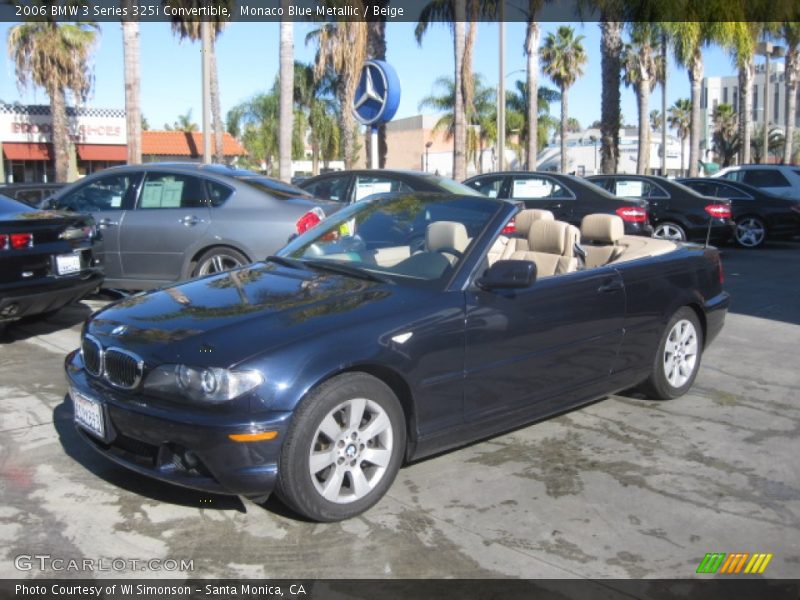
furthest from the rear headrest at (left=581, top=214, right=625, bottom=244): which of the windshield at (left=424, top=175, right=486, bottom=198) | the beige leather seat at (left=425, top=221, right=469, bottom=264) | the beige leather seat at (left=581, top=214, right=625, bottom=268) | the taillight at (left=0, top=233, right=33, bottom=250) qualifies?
the taillight at (left=0, top=233, right=33, bottom=250)

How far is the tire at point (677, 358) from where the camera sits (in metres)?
5.65

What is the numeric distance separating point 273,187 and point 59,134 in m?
23.0

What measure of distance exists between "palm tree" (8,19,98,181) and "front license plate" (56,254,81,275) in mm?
23304

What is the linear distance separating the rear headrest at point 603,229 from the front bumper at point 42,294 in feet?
14.3

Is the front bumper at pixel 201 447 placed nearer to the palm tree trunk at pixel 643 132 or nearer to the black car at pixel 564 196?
the black car at pixel 564 196

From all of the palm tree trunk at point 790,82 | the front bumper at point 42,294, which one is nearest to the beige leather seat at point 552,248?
the front bumper at point 42,294

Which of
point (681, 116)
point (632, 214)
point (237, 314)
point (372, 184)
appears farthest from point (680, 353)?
point (681, 116)

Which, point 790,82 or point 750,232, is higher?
point 790,82

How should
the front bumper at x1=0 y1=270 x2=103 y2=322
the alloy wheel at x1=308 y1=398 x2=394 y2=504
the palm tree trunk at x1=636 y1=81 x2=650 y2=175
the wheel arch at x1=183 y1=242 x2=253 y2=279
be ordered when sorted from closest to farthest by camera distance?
the alloy wheel at x1=308 y1=398 x2=394 y2=504
the front bumper at x1=0 y1=270 x2=103 y2=322
the wheel arch at x1=183 y1=242 x2=253 y2=279
the palm tree trunk at x1=636 y1=81 x2=650 y2=175

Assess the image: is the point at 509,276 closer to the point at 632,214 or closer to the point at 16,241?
the point at 16,241

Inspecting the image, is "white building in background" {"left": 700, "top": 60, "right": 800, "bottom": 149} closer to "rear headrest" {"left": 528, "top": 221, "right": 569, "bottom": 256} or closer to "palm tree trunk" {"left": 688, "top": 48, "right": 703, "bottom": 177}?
"palm tree trunk" {"left": 688, "top": 48, "right": 703, "bottom": 177}

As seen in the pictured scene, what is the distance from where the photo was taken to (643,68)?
121ft

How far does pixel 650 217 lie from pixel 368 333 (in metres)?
12.4

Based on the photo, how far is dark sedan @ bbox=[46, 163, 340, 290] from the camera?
831 centimetres
